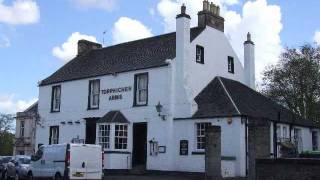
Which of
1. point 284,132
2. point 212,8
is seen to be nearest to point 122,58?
point 212,8

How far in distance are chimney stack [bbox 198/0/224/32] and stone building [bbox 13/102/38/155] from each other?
26752 mm

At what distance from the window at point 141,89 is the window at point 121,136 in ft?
5.88

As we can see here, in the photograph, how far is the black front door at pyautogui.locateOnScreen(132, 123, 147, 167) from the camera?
1344 inches

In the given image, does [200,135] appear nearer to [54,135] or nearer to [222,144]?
→ [222,144]

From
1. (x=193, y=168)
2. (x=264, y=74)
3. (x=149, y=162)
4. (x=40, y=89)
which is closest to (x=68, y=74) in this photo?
(x=40, y=89)

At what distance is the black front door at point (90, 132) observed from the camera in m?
37.0

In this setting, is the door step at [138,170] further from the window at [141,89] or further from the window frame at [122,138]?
the window at [141,89]

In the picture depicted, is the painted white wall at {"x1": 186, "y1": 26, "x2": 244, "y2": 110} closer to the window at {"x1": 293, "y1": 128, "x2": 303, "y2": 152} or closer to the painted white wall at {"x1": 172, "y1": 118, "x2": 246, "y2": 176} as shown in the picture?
the painted white wall at {"x1": 172, "y1": 118, "x2": 246, "y2": 176}

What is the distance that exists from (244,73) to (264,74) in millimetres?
9755

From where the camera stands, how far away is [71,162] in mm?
24297

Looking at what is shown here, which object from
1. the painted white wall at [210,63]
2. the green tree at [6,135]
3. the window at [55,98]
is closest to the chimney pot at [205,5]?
the painted white wall at [210,63]

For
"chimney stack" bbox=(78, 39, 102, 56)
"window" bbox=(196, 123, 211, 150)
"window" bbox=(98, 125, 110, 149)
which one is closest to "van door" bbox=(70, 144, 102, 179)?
"window" bbox=(196, 123, 211, 150)

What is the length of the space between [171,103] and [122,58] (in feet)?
23.6

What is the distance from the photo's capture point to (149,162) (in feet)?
108
